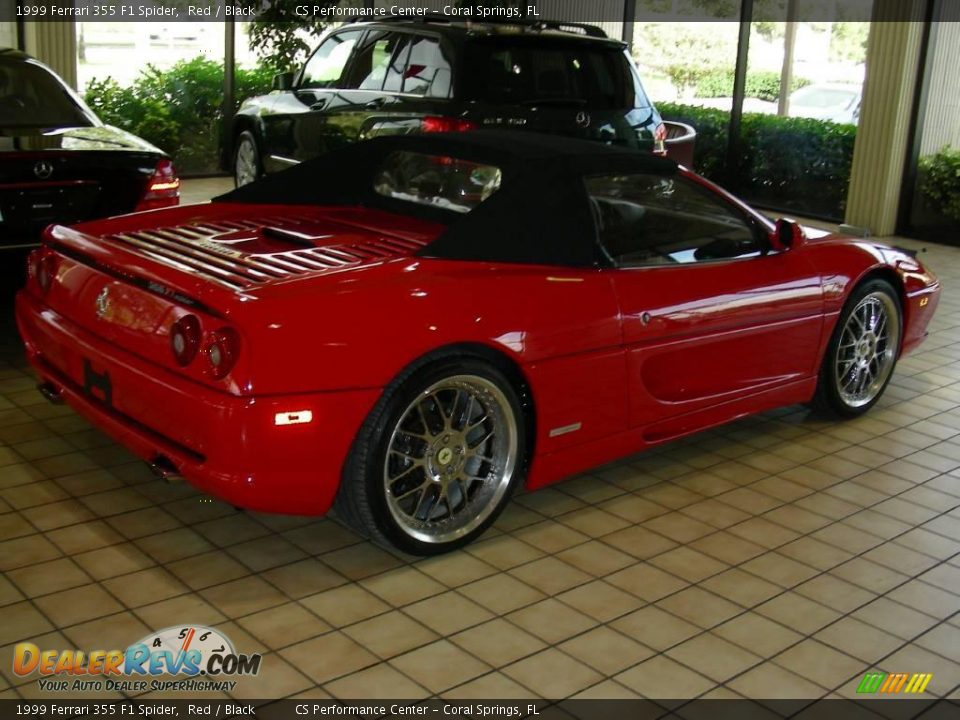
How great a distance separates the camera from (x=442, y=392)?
3.94 metres

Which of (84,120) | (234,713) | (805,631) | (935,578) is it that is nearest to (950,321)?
(935,578)

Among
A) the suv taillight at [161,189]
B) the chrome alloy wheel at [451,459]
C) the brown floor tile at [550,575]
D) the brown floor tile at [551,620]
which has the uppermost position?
the suv taillight at [161,189]

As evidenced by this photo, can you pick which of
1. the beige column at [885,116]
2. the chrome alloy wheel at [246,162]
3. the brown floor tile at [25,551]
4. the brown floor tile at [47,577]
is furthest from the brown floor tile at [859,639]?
the beige column at [885,116]

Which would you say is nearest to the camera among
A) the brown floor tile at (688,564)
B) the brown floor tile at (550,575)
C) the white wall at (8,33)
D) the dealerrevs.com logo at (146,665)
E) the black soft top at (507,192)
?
the dealerrevs.com logo at (146,665)

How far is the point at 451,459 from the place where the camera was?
3945mm

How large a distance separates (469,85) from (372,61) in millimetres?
1269

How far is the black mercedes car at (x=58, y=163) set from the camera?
5.52m

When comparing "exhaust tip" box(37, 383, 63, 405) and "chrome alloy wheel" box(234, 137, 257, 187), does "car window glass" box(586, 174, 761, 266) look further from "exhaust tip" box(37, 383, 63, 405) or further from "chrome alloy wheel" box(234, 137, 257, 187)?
"chrome alloy wheel" box(234, 137, 257, 187)

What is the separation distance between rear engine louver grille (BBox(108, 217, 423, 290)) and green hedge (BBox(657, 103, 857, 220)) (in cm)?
881

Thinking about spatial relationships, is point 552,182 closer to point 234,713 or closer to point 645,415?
point 645,415

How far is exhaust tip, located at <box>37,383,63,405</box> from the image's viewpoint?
419cm

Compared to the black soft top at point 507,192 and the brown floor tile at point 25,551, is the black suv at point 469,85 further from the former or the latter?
the brown floor tile at point 25,551

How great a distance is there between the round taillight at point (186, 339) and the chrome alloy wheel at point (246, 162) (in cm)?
652

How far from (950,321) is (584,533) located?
16.1 ft
